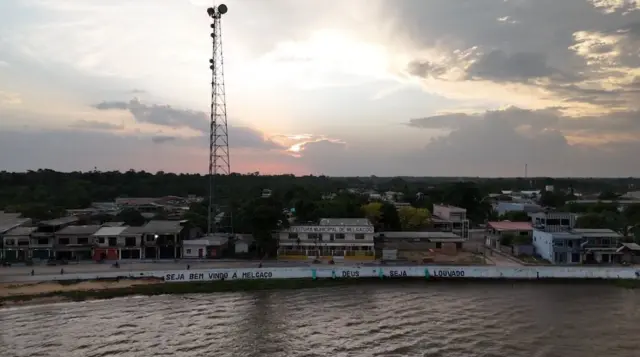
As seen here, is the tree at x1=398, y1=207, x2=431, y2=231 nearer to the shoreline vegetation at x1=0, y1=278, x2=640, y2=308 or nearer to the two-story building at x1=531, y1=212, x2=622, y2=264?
the two-story building at x1=531, y1=212, x2=622, y2=264

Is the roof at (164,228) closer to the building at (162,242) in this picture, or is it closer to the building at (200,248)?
the building at (162,242)

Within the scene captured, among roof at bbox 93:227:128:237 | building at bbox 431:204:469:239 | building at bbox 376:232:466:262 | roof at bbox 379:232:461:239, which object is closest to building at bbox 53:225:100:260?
roof at bbox 93:227:128:237

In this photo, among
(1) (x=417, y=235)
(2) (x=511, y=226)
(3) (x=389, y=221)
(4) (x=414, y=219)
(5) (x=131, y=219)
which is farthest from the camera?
(4) (x=414, y=219)

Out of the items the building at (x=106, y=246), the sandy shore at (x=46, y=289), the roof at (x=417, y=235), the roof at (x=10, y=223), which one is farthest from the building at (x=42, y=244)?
the roof at (x=417, y=235)

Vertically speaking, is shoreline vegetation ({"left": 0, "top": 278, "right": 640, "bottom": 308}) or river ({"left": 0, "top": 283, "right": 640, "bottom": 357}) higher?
shoreline vegetation ({"left": 0, "top": 278, "right": 640, "bottom": 308})

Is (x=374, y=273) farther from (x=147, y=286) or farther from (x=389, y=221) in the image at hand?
(x=389, y=221)

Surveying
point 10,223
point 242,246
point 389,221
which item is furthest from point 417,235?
point 10,223
